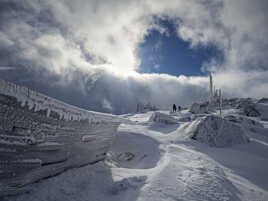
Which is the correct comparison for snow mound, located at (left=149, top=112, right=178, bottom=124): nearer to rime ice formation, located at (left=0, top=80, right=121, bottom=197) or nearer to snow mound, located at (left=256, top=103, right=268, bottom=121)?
rime ice formation, located at (left=0, top=80, right=121, bottom=197)

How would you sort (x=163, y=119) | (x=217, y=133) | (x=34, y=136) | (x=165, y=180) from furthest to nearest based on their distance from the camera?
(x=163, y=119)
(x=217, y=133)
(x=165, y=180)
(x=34, y=136)

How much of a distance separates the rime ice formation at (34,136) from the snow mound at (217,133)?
6740mm

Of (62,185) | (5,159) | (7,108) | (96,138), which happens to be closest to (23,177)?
(5,159)

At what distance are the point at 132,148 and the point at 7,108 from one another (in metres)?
6.02

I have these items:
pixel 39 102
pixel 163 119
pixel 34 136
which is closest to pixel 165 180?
pixel 34 136

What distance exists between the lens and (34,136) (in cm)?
267

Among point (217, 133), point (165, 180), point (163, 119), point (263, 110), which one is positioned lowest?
point (165, 180)

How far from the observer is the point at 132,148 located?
24.2ft

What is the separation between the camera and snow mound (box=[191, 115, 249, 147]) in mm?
7639

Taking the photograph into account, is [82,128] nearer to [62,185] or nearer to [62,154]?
[62,154]

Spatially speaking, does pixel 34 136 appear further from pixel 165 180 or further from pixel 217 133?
pixel 217 133

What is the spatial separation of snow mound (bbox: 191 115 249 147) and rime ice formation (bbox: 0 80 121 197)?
674 centimetres

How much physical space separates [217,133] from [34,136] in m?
8.57

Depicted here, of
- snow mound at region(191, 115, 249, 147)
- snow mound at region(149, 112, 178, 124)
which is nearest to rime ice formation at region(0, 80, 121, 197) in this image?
snow mound at region(191, 115, 249, 147)
